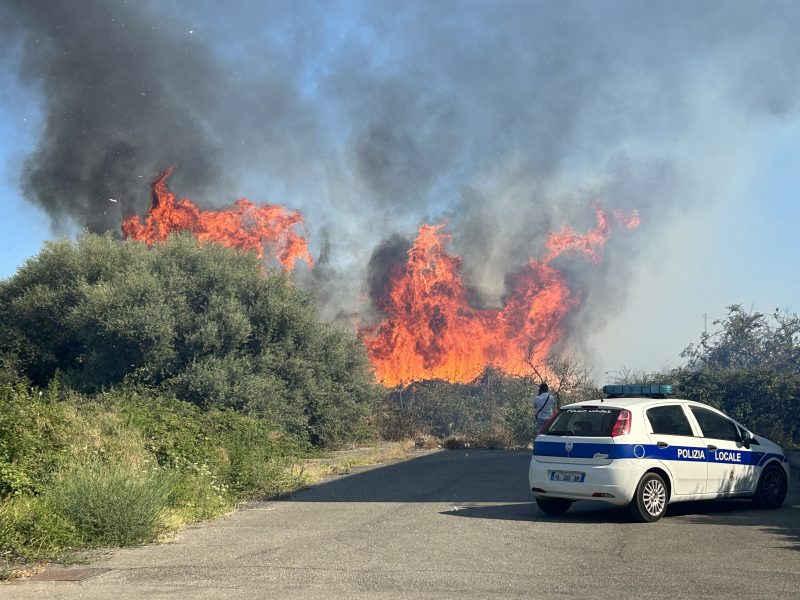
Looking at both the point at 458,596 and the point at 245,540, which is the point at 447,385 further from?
the point at 458,596

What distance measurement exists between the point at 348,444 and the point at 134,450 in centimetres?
1487

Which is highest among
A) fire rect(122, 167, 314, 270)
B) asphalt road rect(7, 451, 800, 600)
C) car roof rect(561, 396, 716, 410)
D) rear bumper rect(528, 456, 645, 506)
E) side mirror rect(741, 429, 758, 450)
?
fire rect(122, 167, 314, 270)

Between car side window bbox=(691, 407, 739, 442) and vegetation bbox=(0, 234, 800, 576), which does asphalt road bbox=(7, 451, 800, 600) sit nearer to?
car side window bbox=(691, 407, 739, 442)

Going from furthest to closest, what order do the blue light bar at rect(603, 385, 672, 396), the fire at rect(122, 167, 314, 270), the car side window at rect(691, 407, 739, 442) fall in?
the fire at rect(122, 167, 314, 270), the blue light bar at rect(603, 385, 672, 396), the car side window at rect(691, 407, 739, 442)

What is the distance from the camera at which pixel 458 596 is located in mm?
6984

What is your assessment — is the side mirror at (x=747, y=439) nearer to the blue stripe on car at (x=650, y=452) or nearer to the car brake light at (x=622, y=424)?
the blue stripe on car at (x=650, y=452)

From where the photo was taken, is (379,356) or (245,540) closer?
(245,540)

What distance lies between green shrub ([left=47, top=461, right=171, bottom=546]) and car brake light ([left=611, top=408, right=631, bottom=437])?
5723 mm

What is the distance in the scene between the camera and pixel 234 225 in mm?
36188

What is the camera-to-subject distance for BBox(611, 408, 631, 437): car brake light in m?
11.0

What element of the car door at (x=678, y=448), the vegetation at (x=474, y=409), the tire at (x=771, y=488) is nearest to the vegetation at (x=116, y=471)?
the car door at (x=678, y=448)

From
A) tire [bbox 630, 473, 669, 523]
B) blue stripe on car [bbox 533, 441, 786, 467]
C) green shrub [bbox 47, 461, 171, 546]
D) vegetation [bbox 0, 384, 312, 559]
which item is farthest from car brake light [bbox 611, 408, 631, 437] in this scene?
green shrub [bbox 47, 461, 171, 546]

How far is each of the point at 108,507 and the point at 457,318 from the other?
25312 mm

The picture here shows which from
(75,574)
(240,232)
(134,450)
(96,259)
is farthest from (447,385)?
(75,574)
